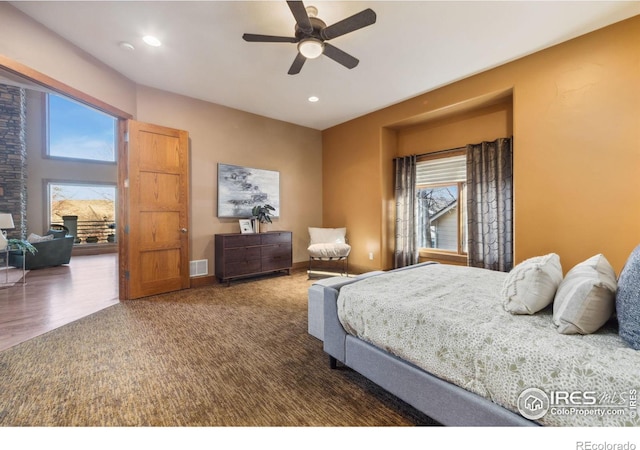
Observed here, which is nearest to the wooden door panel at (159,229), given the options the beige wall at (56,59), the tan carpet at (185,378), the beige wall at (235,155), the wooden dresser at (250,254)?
the beige wall at (235,155)

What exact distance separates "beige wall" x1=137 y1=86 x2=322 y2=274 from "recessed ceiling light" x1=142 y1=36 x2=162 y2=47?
3.85ft

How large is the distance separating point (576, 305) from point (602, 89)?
2.89m

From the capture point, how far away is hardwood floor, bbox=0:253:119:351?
8.73ft

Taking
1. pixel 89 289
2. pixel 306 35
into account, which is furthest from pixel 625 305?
pixel 89 289

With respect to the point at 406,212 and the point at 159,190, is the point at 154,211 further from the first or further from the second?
the point at 406,212

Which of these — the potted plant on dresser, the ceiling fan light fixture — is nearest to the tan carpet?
the potted plant on dresser

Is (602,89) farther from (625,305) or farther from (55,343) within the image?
(55,343)

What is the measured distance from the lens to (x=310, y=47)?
2494 millimetres

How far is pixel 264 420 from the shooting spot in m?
1.45

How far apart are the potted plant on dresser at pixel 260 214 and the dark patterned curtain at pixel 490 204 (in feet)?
10.6

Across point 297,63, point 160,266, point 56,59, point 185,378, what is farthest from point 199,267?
point 297,63

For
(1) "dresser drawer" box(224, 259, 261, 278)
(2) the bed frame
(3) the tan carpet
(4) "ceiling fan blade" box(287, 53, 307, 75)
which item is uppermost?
(4) "ceiling fan blade" box(287, 53, 307, 75)

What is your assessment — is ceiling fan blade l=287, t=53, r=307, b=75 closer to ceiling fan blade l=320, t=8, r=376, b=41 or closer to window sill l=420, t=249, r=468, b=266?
ceiling fan blade l=320, t=8, r=376, b=41

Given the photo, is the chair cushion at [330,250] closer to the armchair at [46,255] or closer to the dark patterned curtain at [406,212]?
the dark patterned curtain at [406,212]
